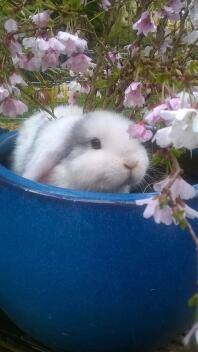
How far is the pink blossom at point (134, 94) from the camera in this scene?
4.65 ft

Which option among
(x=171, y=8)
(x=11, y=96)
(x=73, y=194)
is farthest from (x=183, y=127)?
(x=11, y=96)

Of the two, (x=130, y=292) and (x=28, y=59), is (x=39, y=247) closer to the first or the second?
(x=130, y=292)

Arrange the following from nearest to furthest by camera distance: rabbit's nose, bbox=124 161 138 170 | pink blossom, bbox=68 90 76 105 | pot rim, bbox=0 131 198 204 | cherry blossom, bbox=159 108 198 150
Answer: cherry blossom, bbox=159 108 198 150 < pot rim, bbox=0 131 198 204 < rabbit's nose, bbox=124 161 138 170 < pink blossom, bbox=68 90 76 105

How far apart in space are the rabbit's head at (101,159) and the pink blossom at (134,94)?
0.07 metres

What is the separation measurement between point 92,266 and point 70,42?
605mm

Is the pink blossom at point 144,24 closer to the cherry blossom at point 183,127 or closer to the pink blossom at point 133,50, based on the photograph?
the pink blossom at point 133,50

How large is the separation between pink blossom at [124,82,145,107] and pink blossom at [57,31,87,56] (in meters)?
0.18

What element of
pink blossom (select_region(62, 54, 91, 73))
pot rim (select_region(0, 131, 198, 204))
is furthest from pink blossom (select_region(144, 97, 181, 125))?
pink blossom (select_region(62, 54, 91, 73))

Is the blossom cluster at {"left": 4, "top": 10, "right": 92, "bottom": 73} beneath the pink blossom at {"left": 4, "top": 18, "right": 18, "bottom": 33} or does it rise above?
beneath

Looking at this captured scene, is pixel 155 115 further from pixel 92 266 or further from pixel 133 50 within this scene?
pixel 133 50

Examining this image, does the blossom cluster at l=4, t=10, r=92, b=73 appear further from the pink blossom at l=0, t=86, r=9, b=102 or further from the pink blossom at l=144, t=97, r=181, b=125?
the pink blossom at l=144, t=97, r=181, b=125

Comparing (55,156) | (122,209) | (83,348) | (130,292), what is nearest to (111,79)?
(55,156)

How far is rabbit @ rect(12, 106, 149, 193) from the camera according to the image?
1459 millimetres

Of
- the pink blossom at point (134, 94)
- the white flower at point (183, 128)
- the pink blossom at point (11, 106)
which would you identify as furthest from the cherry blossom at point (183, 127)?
the pink blossom at point (11, 106)
